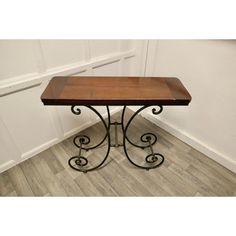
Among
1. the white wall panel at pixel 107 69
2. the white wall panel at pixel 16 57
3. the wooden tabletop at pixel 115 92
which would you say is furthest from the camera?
the white wall panel at pixel 107 69

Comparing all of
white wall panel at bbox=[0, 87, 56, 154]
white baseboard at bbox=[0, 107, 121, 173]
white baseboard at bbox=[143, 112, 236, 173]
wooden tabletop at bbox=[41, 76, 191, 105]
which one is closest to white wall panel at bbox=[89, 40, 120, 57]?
wooden tabletop at bbox=[41, 76, 191, 105]

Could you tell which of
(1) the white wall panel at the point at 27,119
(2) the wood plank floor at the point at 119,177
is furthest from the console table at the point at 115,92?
(2) the wood plank floor at the point at 119,177

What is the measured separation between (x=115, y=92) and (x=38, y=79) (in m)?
0.69

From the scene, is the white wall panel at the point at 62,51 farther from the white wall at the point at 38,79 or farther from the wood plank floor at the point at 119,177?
the wood plank floor at the point at 119,177

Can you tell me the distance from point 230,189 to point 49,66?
1.80 meters

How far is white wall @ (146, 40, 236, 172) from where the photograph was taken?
1.33 m

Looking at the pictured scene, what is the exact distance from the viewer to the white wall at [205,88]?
1.33 m

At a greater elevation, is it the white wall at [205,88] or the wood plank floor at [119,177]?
the white wall at [205,88]

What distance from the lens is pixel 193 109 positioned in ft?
5.38

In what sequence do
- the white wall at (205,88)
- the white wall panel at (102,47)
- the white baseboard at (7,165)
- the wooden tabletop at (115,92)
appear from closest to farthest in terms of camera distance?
the wooden tabletop at (115,92) < the white wall at (205,88) < the white baseboard at (7,165) < the white wall panel at (102,47)

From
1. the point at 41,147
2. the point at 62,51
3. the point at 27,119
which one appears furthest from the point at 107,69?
the point at 41,147

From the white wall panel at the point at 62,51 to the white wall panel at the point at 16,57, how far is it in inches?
4.2

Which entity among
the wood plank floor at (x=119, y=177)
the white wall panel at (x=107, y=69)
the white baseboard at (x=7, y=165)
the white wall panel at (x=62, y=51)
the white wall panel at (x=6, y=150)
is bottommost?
the wood plank floor at (x=119, y=177)

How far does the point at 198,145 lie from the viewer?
5.60 feet
